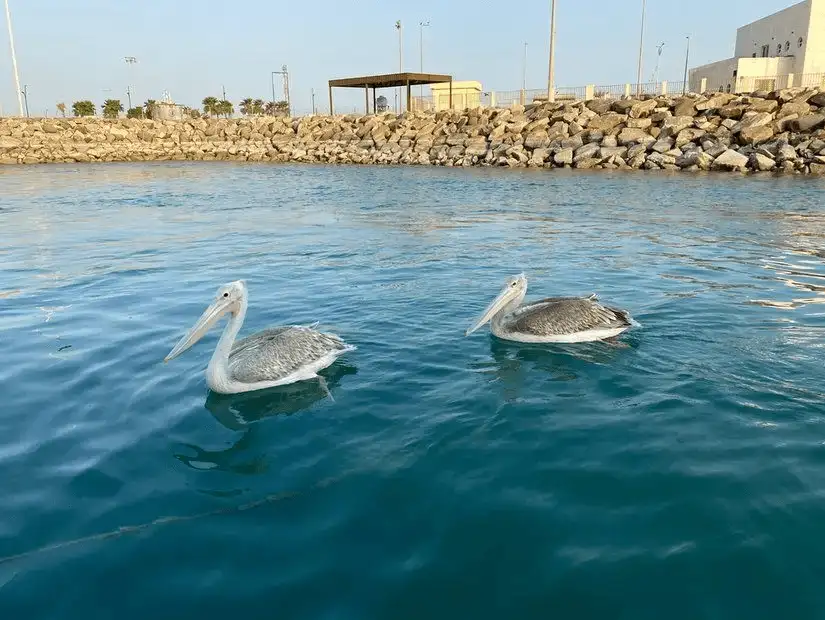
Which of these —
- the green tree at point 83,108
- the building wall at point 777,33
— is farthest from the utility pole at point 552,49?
the green tree at point 83,108

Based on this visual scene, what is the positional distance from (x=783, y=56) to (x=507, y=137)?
114 feet

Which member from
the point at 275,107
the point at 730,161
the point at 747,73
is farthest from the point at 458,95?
the point at 275,107

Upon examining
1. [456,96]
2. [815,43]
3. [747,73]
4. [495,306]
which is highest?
[815,43]

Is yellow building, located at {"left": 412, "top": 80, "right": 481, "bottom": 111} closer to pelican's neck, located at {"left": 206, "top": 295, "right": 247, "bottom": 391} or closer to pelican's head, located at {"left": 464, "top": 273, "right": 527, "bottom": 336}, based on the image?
pelican's head, located at {"left": 464, "top": 273, "right": 527, "bottom": 336}

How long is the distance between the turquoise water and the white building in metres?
48.4

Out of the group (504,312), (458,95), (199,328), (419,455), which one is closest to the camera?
(419,455)

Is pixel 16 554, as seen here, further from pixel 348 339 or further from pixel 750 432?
pixel 750 432

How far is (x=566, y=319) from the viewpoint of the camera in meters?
7.48

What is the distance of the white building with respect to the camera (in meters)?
52.3

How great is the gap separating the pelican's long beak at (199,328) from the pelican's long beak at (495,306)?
2752mm

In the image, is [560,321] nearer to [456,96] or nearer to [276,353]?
[276,353]

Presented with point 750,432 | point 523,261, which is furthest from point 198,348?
point 523,261

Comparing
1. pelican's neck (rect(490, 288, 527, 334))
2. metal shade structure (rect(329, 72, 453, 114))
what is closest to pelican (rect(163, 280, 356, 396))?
pelican's neck (rect(490, 288, 527, 334))

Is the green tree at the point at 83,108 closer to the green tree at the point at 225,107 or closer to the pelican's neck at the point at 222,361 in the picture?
the green tree at the point at 225,107
